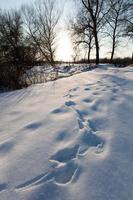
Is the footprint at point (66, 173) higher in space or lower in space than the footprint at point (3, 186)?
higher

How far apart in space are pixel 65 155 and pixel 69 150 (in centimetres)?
9

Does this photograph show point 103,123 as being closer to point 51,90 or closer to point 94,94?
point 94,94

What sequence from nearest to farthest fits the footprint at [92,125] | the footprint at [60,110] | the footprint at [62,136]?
the footprint at [62,136] → the footprint at [92,125] → the footprint at [60,110]

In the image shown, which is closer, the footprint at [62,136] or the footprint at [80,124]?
the footprint at [62,136]

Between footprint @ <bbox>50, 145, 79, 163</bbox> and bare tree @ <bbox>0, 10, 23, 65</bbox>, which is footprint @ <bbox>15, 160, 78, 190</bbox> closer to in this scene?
footprint @ <bbox>50, 145, 79, 163</bbox>

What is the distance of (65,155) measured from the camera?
6.86 feet

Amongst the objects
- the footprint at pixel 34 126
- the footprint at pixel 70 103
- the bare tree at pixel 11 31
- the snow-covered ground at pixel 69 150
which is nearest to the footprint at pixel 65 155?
the snow-covered ground at pixel 69 150

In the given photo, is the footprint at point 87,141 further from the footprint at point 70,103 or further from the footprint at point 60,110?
the footprint at point 70,103

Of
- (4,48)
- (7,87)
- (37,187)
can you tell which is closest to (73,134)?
(37,187)

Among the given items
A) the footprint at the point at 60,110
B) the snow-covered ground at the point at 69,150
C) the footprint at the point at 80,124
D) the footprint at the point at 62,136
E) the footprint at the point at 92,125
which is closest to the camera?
the snow-covered ground at the point at 69,150

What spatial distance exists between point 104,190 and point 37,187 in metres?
0.54

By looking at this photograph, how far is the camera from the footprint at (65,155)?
2037mm

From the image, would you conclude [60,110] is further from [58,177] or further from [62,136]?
[58,177]

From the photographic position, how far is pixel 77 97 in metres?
4.02
